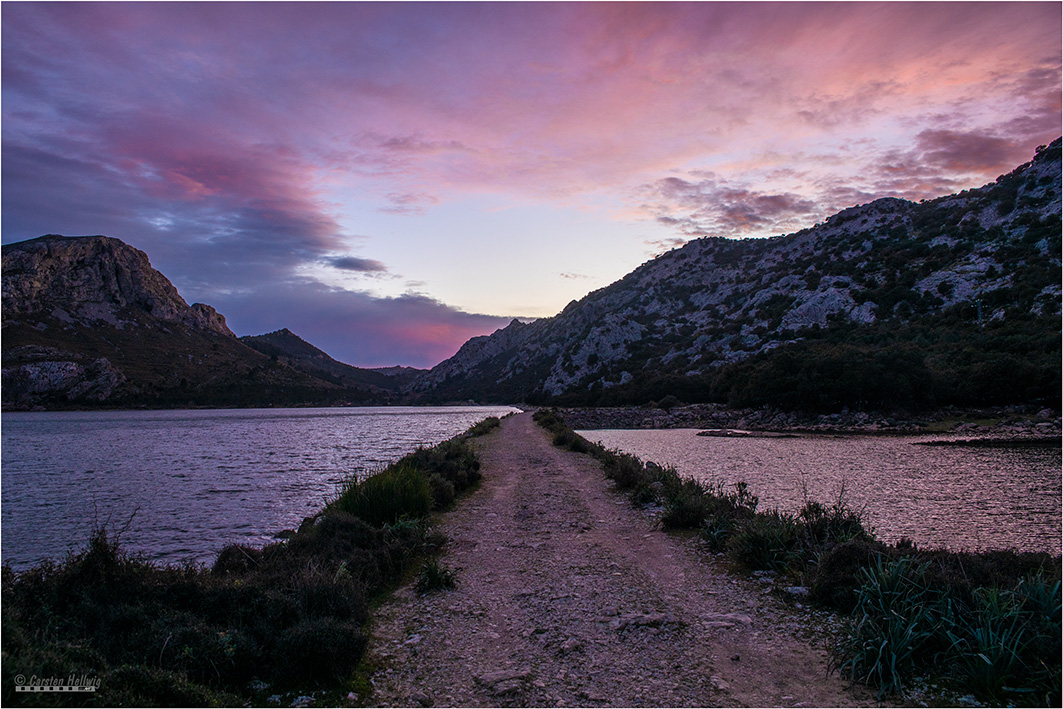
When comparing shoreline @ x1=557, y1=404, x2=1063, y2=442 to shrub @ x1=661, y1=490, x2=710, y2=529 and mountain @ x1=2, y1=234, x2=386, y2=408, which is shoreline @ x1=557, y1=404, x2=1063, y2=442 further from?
mountain @ x1=2, y1=234, x2=386, y2=408

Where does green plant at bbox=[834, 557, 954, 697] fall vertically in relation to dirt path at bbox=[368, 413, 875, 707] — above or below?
above

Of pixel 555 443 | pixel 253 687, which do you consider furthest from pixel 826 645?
pixel 555 443

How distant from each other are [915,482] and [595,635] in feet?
56.8

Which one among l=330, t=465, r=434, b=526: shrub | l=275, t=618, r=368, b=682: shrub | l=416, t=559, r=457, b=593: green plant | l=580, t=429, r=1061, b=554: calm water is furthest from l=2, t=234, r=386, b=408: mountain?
l=275, t=618, r=368, b=682: shrub

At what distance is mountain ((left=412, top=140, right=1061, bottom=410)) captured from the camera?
41.9m

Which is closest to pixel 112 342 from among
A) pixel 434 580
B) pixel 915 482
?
pixel 434 580

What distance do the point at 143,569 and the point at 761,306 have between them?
89323 millimetres

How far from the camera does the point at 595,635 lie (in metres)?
5.63

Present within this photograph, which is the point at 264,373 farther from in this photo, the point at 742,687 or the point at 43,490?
the point at 742,687

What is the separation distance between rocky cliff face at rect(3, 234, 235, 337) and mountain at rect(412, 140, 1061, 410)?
332 ft

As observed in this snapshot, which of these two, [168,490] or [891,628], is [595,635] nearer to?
[891,628]

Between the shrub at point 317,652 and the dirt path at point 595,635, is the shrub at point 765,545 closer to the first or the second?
the dirt path at point 595,635

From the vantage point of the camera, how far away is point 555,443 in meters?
30.1

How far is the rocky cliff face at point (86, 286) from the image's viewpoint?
110875mm
